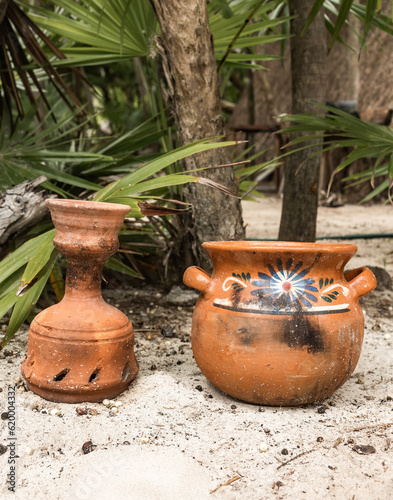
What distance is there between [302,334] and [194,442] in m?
0.37

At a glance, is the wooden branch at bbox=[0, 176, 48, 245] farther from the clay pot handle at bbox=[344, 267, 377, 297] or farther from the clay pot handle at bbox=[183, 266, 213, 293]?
the clay pot handle at bbox=[344, 267, 377, 297]

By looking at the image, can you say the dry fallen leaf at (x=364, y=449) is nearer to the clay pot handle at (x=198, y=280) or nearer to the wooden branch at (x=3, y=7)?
the clay pot handle at (x=198, y=280)

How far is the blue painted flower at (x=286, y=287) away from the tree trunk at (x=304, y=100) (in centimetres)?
125

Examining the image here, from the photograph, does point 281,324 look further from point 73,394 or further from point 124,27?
point 124,27

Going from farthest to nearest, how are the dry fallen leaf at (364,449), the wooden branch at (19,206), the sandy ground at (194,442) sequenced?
1. the wooden branch at (19,206)
2. the dry fallen leaf at (364,449)
3. the sandy ground at (194,442)

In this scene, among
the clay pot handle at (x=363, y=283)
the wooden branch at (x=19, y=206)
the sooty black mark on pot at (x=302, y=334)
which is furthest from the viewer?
the wooden branch at (x=19, y=206)

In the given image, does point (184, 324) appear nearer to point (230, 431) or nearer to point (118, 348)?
point (118, 348)

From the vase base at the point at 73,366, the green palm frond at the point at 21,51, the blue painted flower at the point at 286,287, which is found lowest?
the vase base at the point at 73,366

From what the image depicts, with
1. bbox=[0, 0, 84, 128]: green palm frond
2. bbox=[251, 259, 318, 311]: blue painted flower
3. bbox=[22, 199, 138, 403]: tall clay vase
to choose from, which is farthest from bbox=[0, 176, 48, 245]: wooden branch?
bbox=[251, 259, 318, 311]: blue painted flower

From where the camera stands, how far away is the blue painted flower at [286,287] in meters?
1.32

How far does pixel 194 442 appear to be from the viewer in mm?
1208

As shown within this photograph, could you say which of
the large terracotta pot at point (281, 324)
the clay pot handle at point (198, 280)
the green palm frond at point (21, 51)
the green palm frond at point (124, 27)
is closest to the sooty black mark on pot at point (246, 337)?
the large terracotta pot at point (281, 324)

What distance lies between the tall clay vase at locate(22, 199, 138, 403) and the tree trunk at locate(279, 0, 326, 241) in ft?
4.46

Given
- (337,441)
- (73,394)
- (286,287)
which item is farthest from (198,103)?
(337,441)
